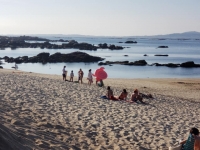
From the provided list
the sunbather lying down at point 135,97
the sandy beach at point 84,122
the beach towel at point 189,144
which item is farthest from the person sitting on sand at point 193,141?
the sunbather lying down at point 135,97

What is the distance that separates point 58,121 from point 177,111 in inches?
236

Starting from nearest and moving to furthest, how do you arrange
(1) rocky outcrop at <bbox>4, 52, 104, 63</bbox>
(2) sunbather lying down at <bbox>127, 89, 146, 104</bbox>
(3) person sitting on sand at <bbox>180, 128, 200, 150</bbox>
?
(3) person sitting on sand at <bbox>180, 128, 200, 150</bbox> → (2) sunbather lying down at <bbox>127, 89, 146, 104</bbox> → (1) rocky outcrop at <bbox>4, 52, 104, 63</bbox>

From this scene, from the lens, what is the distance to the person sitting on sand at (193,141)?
7.45m

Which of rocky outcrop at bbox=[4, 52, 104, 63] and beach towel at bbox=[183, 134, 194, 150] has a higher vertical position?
rocky outcrop at bbox=[4, 52, 104, 63]

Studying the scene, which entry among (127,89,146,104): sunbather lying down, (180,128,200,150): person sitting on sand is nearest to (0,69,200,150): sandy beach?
(127,89,146,104): sunbather lying down

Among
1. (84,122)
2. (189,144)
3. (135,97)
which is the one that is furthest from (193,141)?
(135,97)

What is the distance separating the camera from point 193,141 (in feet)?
24.8

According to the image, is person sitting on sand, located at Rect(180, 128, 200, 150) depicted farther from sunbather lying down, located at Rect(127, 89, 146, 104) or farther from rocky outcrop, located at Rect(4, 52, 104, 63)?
rocky outcrop, located at Rect(4, 52, 104, 63)

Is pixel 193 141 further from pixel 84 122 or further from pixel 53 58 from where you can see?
pixel 53 58

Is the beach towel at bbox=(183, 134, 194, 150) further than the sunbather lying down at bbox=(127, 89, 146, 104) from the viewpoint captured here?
No

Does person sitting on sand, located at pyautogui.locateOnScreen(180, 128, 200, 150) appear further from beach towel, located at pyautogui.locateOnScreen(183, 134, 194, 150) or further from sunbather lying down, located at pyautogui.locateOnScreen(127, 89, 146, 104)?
sunbather lying down, located at pyautogui.locateOnScreen(127, 89, 146, 104)

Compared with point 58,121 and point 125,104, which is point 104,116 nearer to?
point 58,121

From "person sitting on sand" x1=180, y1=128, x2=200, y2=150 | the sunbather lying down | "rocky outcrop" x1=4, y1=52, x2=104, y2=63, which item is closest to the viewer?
"person sitting on sand" x1=180, y1=128, x2=200, y2=150

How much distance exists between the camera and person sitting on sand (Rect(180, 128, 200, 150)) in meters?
7.45
